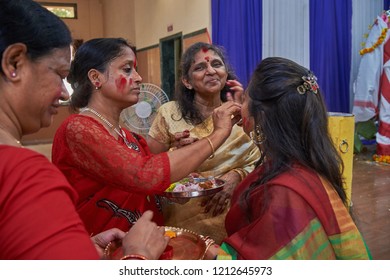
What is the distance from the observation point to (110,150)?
4.40ft

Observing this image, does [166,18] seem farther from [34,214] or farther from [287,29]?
[34,214]

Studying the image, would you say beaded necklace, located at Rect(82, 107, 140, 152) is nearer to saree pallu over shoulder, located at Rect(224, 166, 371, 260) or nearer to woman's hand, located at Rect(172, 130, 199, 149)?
woman's hand, located at Rect(172, 130, 199, 149)

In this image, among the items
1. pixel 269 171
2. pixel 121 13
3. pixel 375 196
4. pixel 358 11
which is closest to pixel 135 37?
pixel 121 13

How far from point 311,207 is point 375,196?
10.8 ft

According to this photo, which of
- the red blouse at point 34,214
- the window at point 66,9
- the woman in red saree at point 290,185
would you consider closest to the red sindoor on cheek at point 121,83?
the woman in red saree at point 290,185

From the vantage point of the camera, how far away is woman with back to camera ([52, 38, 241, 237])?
1351mm

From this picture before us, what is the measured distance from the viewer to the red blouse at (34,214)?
61 centimetres

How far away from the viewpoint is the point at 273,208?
3.84 ft

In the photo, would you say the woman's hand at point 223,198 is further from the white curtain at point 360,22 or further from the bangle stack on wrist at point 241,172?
the white curtain at point 360,22

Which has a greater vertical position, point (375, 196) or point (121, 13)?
point (121, 13)

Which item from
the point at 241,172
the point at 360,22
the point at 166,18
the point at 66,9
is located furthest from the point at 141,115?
the point at 66,9

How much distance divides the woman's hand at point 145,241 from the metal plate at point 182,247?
18 cm

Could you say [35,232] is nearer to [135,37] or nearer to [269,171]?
[269,171]

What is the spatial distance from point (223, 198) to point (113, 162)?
0.74 m
